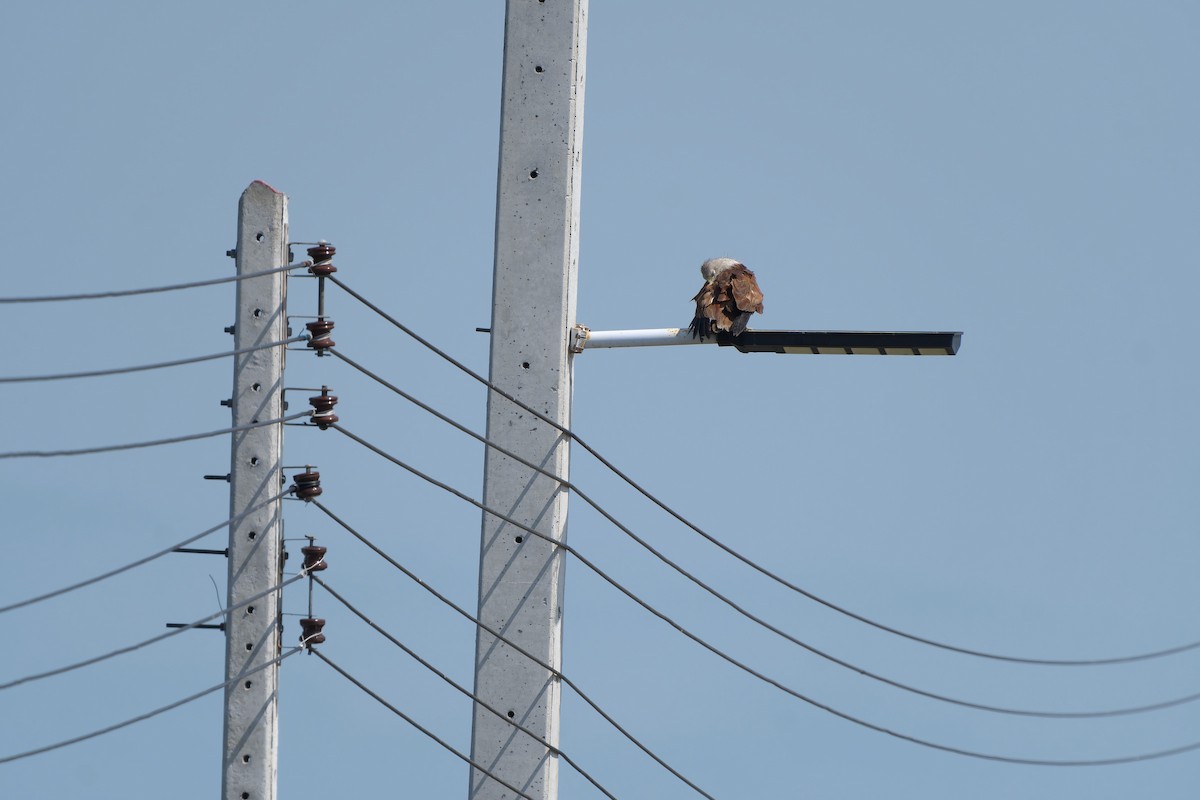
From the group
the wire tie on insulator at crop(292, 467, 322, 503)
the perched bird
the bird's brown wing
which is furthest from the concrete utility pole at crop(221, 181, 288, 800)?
the bird's brown wing

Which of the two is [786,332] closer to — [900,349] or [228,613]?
[900,349]

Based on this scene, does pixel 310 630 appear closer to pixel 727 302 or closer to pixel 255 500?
pixel 255 500

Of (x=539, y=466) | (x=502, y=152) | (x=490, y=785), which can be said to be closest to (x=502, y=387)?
(x=539, y=466)

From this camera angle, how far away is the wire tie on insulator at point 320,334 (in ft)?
38.8

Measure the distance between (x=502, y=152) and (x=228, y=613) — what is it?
279cm

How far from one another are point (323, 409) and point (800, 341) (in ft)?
9.01

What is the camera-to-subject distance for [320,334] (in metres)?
11.8

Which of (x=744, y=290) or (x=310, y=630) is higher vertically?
(x=744, y=290)

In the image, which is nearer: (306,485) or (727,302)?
(306,485)

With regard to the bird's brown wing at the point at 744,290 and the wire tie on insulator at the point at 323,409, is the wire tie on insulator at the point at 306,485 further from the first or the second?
the bird's brown wing at the point at 744,290

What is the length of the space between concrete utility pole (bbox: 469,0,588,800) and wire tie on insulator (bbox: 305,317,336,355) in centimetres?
95

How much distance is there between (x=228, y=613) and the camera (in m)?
11.7

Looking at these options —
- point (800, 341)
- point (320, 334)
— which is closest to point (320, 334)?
point (320, 334)

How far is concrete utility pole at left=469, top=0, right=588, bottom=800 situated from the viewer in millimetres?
12273
